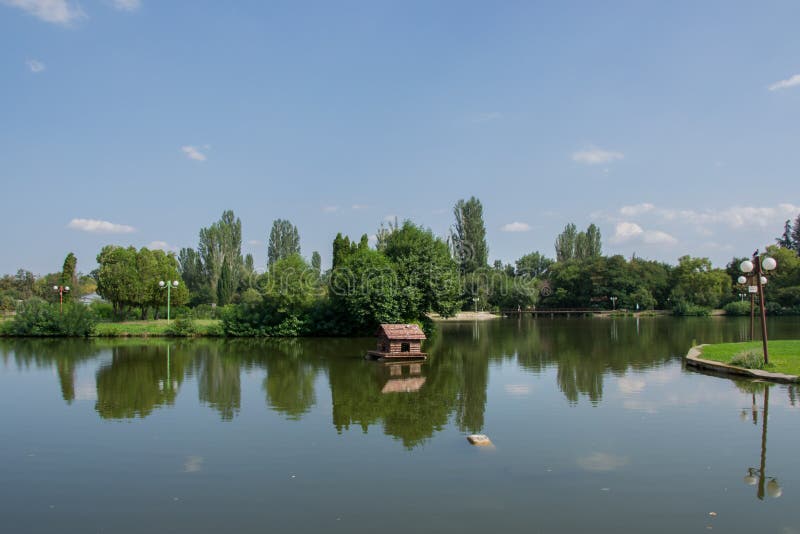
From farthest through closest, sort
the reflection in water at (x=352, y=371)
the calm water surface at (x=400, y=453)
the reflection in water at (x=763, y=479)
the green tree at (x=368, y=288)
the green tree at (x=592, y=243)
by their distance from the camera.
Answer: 1. the green tree at (x=592, y=243)
2. the green tree at (x=368, y=288)
3. the reflection in water at (x=352, y=371)
4. the reflection in water at (x=763, y=479)
5. the calm water surface at (x=400, y=453)

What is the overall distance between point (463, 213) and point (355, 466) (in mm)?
66617

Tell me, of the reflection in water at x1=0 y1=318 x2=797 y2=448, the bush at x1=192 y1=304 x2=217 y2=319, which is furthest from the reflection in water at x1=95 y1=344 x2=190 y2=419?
the bush at x1=192 y1=304 x2=217 y2=319

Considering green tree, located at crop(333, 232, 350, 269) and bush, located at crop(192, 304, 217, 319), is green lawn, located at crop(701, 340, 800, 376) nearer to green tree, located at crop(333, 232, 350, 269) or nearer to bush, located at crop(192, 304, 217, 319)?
green tree, located at crop(333, 232, 350, 269)

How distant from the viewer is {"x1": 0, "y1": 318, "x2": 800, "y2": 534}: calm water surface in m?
7.99

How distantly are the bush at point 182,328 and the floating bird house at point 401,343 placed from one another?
19.8 meters

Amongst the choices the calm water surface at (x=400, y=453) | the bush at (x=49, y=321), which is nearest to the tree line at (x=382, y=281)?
the bush at (x=49, y=321)

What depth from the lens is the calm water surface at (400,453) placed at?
7992mm

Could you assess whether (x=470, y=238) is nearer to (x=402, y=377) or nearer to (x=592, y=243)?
(x=592, y=243)

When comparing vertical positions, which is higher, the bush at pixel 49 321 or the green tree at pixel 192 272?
the green tree at pixel 192 272

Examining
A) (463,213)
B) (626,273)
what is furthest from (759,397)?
(626,273)

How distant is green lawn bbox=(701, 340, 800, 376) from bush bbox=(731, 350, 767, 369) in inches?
10.9

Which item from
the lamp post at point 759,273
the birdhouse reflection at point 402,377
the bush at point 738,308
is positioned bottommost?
the birdhouse reflection at point 402,377

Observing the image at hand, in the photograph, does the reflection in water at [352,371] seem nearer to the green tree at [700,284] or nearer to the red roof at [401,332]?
the red roof at [401,332]

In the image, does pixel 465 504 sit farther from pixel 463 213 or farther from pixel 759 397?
pixel 463 213
